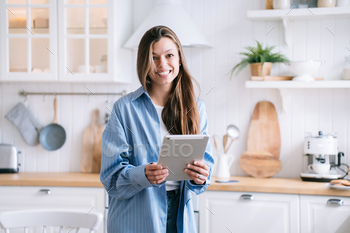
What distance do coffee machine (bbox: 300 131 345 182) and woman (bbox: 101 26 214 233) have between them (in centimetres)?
124

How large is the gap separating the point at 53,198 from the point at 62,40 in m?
1.05

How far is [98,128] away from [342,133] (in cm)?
175

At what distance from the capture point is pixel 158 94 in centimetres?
150

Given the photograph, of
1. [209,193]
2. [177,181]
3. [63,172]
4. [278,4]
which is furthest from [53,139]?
[278,4]

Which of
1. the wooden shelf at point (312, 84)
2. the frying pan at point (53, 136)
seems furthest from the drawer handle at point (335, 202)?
the frying pan at point (53, 136)

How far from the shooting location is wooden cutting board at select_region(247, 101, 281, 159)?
265 cm

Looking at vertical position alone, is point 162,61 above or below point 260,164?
above

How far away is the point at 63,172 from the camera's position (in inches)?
113

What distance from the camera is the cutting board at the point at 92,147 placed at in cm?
279

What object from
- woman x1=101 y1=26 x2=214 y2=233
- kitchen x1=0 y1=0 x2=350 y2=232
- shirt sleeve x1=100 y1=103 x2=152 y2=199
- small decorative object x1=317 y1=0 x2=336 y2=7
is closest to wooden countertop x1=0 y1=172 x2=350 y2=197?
kitchen x1=0 y1=0 x2=350 y2=232

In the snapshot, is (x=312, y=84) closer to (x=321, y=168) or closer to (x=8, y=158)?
(x=321, y=168)

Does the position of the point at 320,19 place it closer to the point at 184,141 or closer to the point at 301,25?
the point at 301,25

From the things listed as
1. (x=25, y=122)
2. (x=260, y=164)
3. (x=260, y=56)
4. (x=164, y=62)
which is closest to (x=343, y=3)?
(x=260, y=56)

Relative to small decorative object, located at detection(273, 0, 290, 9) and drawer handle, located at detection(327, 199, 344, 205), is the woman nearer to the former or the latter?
drawer handle, located at detection(327, 199, 344, 205)
